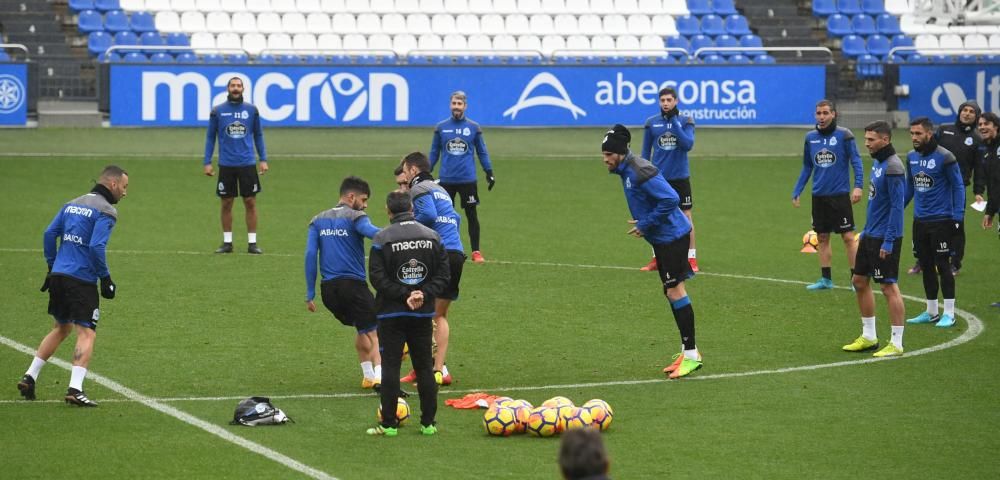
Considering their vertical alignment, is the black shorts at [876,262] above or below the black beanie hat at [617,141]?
below

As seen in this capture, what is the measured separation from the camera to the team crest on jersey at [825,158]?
18.8 meters

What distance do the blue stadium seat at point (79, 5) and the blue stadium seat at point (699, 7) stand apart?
1616 centimetres

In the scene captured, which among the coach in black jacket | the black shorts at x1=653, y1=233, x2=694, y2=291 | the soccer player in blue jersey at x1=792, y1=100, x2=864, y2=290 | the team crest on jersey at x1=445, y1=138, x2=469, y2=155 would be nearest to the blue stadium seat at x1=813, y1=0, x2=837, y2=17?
the team crest on jersey at x1=445, y1=138, x2=469, y2=155

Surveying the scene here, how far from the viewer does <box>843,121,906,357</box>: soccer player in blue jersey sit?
14750mm

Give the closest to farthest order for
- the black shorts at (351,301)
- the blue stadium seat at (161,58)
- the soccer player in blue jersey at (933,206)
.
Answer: the black shorts at (351,301), the soccer player in blue jersey at (933,206), the blue stadium seat at (161,58)

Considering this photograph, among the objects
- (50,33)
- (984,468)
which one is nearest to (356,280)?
(984,468)

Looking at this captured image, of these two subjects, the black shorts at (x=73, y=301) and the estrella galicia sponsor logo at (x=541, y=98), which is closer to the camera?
the black shorts at (x=73, y=301)

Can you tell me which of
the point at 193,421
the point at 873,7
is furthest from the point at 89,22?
the point at 193,421

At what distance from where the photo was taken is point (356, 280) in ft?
42.4

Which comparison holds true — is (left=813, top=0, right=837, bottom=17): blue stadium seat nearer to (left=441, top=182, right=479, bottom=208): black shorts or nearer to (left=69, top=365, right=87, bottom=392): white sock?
(left=441, top=182, right=479, bottom=208): black shorts

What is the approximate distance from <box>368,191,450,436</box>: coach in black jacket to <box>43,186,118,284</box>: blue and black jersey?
102 inches

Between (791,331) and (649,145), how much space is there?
15.9 ft

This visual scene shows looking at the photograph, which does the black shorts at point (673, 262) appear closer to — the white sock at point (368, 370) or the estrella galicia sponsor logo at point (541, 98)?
the white sock at point (368, 370)

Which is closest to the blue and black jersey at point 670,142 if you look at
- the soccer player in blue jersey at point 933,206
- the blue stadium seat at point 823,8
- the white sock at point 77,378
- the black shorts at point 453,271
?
the soccer player in blue jersey at point 933,206
